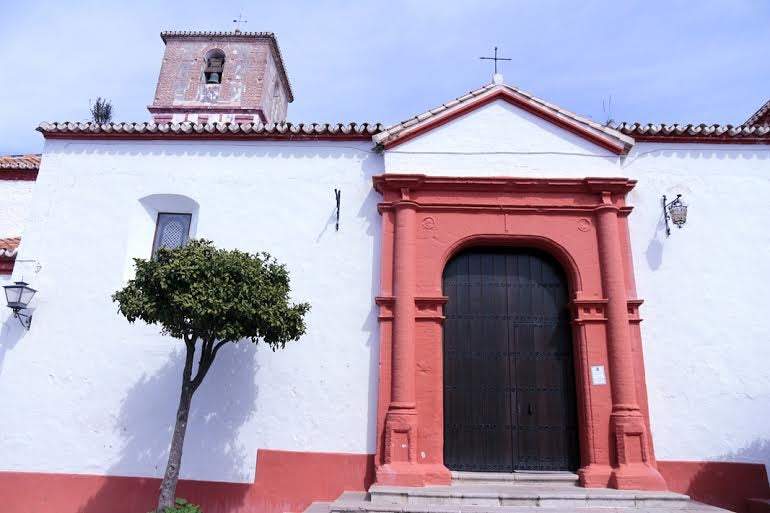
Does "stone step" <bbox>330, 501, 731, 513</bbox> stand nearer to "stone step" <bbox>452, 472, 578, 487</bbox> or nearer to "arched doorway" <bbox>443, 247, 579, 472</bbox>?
"stone step" <bbox>452, 472, 578, 487</bbox>

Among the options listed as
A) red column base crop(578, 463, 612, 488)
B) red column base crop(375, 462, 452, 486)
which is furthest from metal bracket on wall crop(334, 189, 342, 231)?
red column base crop(578, 463, 612, 488)

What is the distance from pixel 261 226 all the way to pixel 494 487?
448cm

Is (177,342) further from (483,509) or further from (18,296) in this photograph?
(483,509)

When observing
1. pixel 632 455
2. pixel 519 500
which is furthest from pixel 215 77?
pixel 632 455

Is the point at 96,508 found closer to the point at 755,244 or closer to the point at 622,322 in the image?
the point at 622,322

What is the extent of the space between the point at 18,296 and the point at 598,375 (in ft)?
24.6

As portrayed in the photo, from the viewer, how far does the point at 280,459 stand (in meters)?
6.68

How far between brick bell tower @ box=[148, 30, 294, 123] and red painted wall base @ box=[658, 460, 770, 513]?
670 inches

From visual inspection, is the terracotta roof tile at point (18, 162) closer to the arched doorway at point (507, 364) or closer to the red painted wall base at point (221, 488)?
the red painted wall base at point (221, 488)

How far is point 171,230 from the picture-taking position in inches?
315

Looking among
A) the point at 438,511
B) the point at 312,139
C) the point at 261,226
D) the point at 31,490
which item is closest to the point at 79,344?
the point at 31,490

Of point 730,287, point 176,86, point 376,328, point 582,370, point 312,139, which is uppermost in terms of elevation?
point 176,86

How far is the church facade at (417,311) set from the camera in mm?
6676

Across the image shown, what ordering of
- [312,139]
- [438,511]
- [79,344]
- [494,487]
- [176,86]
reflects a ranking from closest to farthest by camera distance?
1. [438,511]
2. [494,487]
3. [79,344]
4. [312,139]
5. [176,86]
